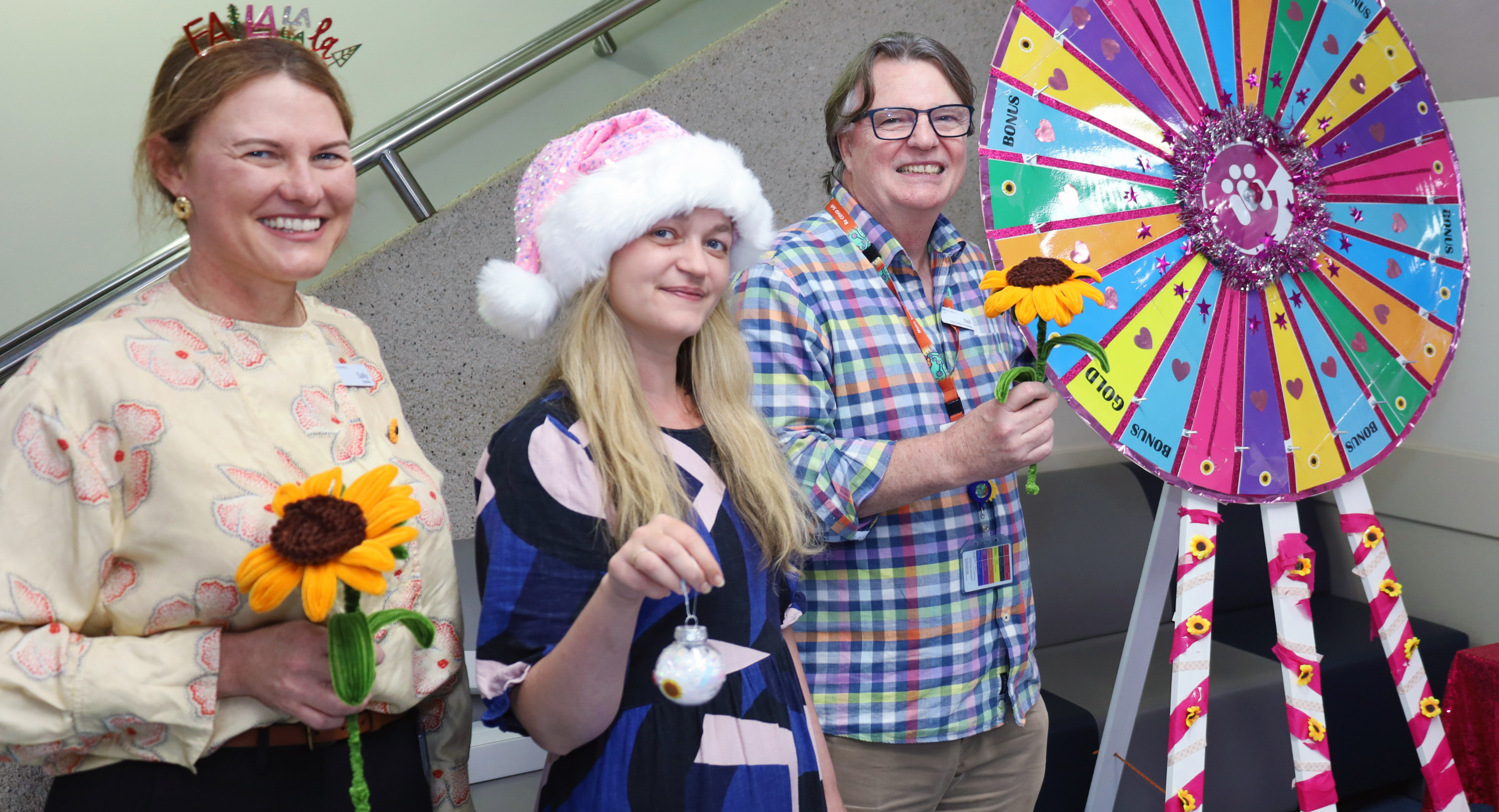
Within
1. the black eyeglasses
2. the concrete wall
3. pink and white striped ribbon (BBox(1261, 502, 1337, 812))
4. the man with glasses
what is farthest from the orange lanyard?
the concrete wall

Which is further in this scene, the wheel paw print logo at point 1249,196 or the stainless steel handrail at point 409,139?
the stainless steel handrail at point 409,139

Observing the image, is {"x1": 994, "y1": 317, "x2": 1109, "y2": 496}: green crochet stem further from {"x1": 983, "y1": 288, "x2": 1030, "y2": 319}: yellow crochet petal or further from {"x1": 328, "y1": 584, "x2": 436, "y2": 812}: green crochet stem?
{"x1": 328, "y1": 584, "x2": 436, "y2": 812}: green crochet stem

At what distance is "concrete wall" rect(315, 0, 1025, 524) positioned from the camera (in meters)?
2.05

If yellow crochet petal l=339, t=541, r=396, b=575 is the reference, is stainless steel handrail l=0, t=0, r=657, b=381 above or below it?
above

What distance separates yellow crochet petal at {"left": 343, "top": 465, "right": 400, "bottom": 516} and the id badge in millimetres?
808

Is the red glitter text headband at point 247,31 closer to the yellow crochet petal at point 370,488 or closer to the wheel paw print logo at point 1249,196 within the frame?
the yellow crochet petal at point 370,488

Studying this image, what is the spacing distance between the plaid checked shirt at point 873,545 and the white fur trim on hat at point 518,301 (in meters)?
0.32

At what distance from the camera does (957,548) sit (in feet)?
4.25

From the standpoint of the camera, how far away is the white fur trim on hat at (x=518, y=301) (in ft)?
3.23

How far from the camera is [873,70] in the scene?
1.38 meters

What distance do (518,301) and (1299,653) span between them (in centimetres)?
129

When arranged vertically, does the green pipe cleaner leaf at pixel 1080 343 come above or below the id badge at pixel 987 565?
above

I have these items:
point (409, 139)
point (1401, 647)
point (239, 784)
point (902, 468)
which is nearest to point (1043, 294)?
point (902, 468)

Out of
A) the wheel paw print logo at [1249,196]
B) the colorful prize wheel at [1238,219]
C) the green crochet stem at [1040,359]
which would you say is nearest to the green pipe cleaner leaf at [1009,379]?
the green crochet stem at [1040,359]
